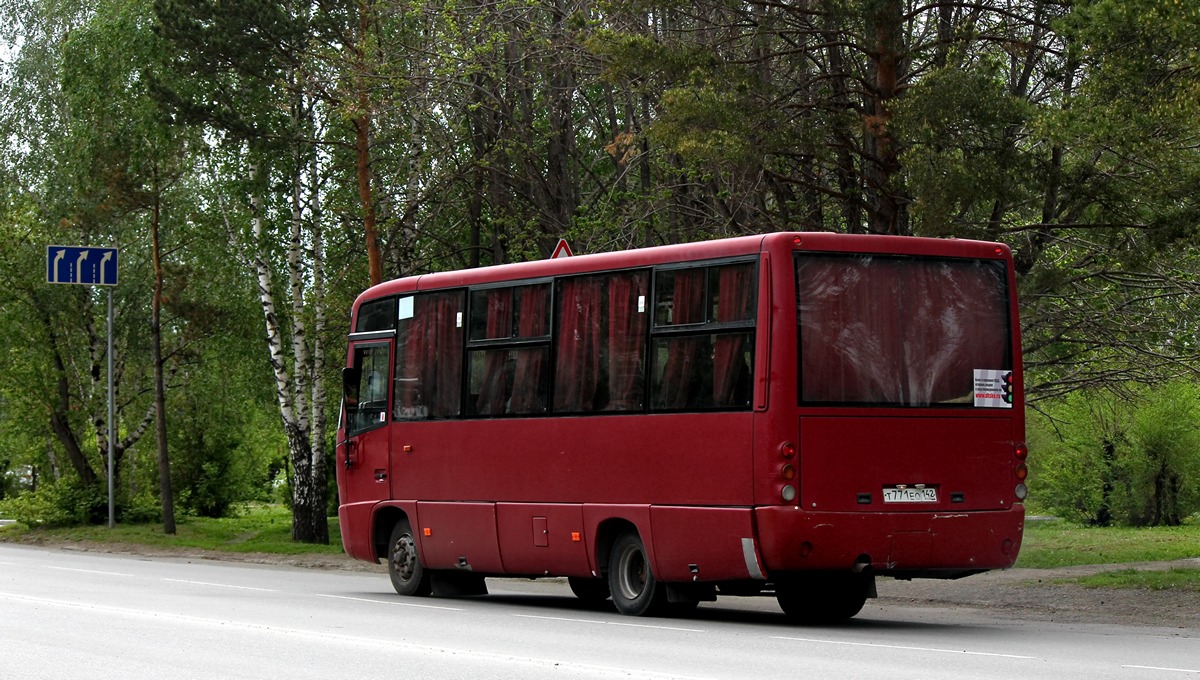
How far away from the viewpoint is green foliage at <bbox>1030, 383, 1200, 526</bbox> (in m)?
31.1

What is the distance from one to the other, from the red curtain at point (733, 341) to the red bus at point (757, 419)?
0.02 m

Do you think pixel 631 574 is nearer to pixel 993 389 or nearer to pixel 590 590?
pixel 590 590

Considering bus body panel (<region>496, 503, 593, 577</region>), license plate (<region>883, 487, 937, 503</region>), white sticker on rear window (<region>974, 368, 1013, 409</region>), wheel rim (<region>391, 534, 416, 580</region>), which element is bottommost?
wheel rim (<region>391, 534, 416, 580</region>)

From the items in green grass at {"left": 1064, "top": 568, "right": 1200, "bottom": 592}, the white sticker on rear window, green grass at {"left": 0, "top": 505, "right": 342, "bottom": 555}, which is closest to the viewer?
the white sticker on rear window

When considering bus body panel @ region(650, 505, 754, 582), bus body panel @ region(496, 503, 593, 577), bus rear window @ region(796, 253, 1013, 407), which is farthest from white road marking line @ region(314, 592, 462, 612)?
bus rear window @ region(796, 253, 1013, 407)

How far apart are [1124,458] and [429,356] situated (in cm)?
1714

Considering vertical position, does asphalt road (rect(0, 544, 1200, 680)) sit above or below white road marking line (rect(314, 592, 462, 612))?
above

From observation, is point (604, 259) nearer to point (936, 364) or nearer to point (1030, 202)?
point (936, 364)

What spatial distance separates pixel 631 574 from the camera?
16.6m

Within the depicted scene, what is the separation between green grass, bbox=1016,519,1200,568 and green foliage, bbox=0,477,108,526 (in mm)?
21266

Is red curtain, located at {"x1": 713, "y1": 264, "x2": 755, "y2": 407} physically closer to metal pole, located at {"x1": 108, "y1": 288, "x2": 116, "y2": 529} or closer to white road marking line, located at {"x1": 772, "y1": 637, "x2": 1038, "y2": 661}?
white road marking line, located at {"x1": 772, "y1": 637, "x2": 1038, "y2": 661}

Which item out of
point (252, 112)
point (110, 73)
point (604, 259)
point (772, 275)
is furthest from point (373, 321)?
point (110, 73)

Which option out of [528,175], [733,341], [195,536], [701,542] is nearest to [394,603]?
[701,542]

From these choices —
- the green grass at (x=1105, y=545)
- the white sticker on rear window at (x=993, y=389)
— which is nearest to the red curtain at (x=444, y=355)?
the white sticker on rear window at (x=993, y=389)
